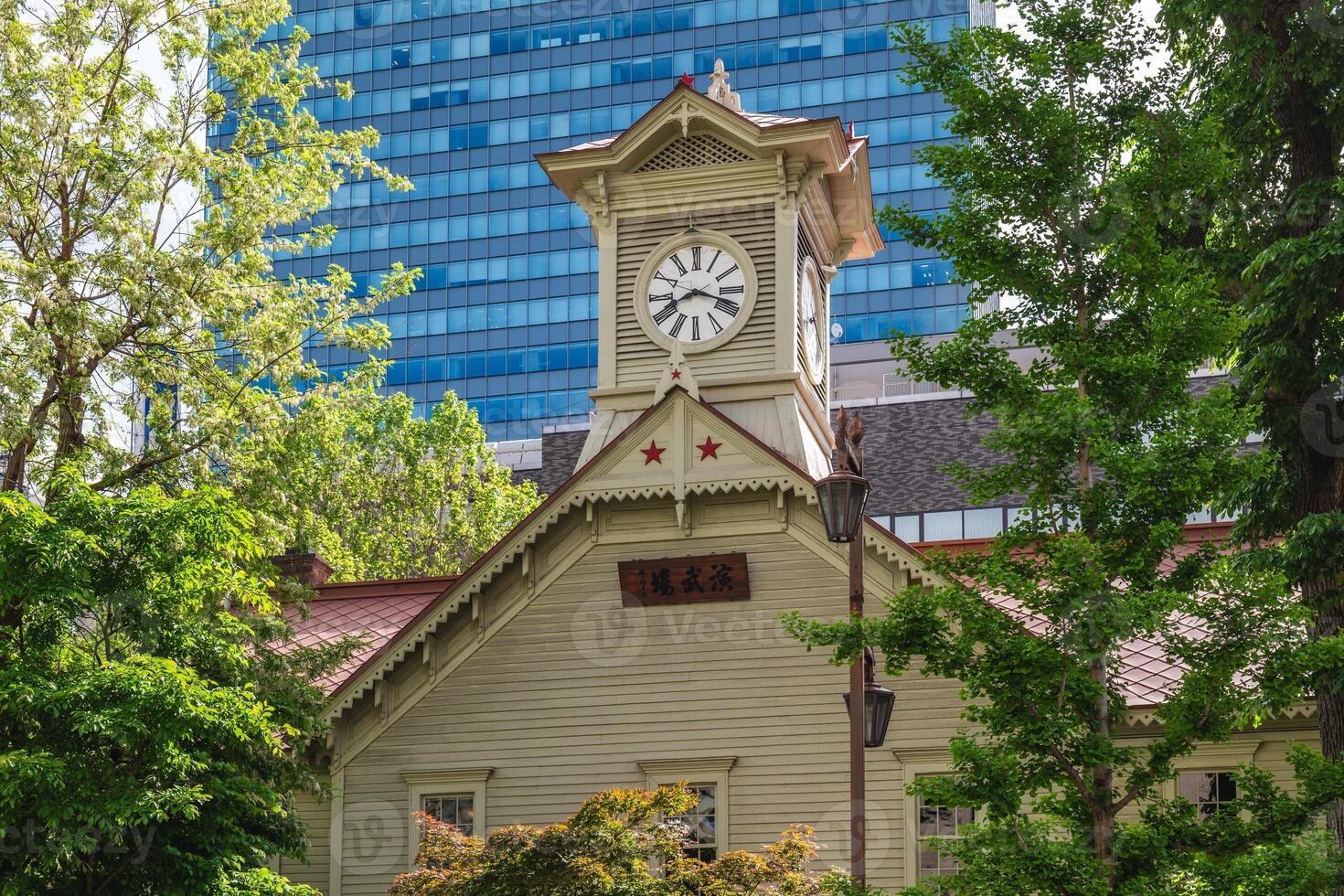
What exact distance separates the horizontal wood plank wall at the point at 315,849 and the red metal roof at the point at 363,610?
246cm

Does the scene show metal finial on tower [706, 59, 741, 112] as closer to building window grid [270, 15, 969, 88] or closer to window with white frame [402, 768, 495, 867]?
window with white frame [402, 768, 495, 867]

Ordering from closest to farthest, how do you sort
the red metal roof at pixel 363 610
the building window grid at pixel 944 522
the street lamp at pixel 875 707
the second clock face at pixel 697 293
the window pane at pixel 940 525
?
the street lamp at pixel 875 707 → the second clock face at pixel 697 293 → the red metal roof at pixel 363 610 → the building window grid at pixel 944 522 → the window pane at pixel 940 525

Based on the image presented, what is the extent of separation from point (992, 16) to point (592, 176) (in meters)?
96.5

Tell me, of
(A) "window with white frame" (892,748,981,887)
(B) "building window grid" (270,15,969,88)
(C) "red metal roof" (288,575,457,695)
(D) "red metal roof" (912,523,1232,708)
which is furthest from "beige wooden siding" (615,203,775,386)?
(B) "building window grid" (270,15,969,88)

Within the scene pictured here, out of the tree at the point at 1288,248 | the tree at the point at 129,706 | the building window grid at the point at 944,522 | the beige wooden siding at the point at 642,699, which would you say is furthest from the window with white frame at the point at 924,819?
the building window grid at the point at 944,522

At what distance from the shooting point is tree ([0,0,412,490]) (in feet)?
79.8

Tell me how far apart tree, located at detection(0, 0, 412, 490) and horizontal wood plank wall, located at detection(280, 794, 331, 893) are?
5.74 m

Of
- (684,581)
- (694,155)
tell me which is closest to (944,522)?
(694,155)

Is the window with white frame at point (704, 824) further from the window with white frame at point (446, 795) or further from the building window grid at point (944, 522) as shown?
the building window grid at point (944, 522)

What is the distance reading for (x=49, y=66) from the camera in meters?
25.2

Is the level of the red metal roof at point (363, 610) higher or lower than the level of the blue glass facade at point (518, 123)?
lower

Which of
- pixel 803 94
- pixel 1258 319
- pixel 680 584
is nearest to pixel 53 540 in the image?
pixel 680 584

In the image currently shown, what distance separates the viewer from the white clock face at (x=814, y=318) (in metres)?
30.5

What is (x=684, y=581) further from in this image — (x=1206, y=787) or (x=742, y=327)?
(x=1206, y=787)
